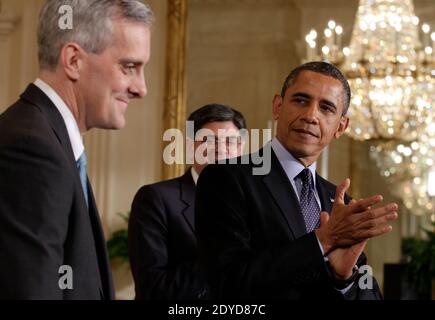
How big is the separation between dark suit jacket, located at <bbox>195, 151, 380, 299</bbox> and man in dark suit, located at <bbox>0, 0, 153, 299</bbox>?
20.8 inches

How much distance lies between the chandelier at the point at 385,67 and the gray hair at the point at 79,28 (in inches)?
178

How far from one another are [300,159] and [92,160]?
14.3 feet

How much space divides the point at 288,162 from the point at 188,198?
35.1 inches

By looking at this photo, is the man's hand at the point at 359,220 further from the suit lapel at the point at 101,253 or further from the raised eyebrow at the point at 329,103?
the suit lapel at the point at 101,253

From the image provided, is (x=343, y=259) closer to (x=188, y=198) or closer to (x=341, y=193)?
(x=341, y=193)

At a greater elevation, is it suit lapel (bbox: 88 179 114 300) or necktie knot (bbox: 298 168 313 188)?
necktie knot (bbox: 298 168 313 188)

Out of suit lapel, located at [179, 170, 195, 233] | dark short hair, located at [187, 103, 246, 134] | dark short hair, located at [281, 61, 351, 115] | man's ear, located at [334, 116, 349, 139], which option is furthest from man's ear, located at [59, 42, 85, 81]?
dark short hair, located at [187, 103, 246, 134]

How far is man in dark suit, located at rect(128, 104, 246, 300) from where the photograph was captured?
2.96 meters

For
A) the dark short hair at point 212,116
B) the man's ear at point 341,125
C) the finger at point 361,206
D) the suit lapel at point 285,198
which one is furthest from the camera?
the dark short hair at point 212,116

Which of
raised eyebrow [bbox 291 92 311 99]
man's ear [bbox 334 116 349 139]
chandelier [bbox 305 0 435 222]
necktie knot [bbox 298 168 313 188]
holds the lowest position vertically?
necktie knot [bbox 298 168 313 188]

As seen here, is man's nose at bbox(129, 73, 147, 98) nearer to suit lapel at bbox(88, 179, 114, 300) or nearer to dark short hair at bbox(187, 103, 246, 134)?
suit lapel at bbox(88, 179, 114, 300)

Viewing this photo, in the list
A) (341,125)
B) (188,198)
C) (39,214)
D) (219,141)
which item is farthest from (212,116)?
(39,214)

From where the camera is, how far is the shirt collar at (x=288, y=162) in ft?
7.98

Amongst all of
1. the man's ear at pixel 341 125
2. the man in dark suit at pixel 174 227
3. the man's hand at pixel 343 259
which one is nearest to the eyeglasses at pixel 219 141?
the man in dark suit at pixel 174 227
